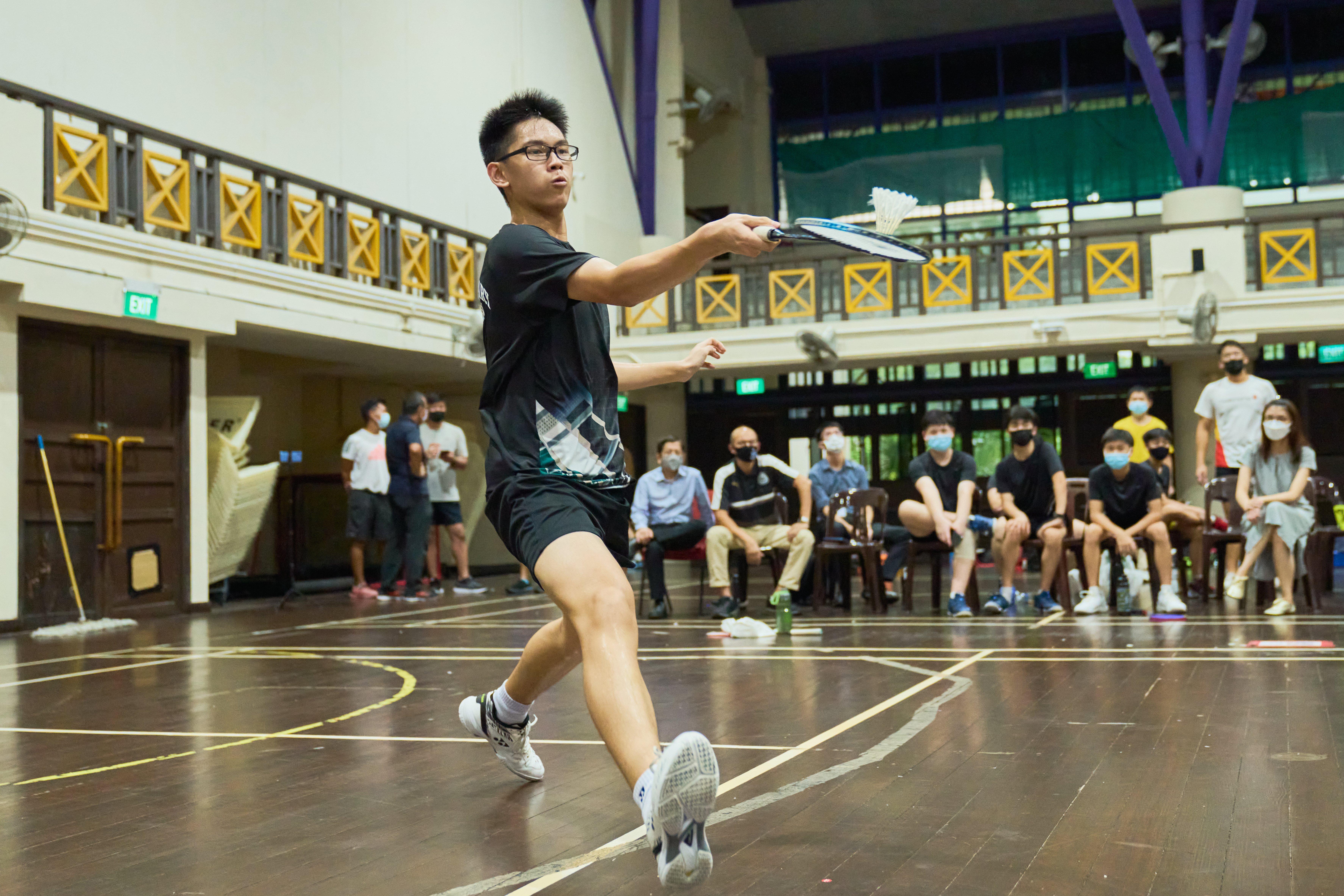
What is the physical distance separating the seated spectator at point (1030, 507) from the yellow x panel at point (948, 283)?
24.3ft

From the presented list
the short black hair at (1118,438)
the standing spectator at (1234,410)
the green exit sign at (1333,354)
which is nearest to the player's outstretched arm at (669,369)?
the short black hair at (1118,438)

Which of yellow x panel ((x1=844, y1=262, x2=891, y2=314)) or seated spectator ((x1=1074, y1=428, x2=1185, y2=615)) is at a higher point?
yellow x panel ((x1=844, y1=262, x2=891, y2=314))

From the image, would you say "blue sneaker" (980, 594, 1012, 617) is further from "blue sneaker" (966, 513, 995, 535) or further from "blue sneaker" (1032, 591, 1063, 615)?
"blue sneaker" (966, 513, 995, 535)

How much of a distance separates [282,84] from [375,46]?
189cm

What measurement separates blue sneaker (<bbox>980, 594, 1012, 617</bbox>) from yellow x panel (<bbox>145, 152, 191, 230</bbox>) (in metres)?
7.24

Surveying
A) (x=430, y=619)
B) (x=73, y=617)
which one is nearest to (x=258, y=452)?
(x=73, y=617)

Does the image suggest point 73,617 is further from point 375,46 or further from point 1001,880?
point 1001,880

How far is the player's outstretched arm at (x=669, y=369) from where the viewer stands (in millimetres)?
3258

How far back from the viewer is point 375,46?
14469mm

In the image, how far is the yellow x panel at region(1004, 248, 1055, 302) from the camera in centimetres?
1571

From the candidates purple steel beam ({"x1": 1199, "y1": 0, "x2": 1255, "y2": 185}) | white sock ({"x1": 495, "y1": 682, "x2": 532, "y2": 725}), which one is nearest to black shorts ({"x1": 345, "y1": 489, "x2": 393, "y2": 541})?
white sock ({"x1": 495, "y1": 682, "x2": 532, "y2": 725})

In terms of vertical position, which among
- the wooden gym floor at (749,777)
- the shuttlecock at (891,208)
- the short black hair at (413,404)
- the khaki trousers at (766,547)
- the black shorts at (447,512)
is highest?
the short black hair at (413,404)

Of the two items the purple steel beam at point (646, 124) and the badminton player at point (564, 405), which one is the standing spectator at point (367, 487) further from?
the badminton player at point (564, 405)

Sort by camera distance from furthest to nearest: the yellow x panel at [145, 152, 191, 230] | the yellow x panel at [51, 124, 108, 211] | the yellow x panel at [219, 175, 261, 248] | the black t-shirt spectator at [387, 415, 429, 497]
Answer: the black t-shirt spectator at [387, 415, 429, 497]
the yellow x panel at [219, 175, 261, 248]
the yellow x panel at [145, 152, 191, 230]
the yellow x panel at [51, 124, 108, 211]
